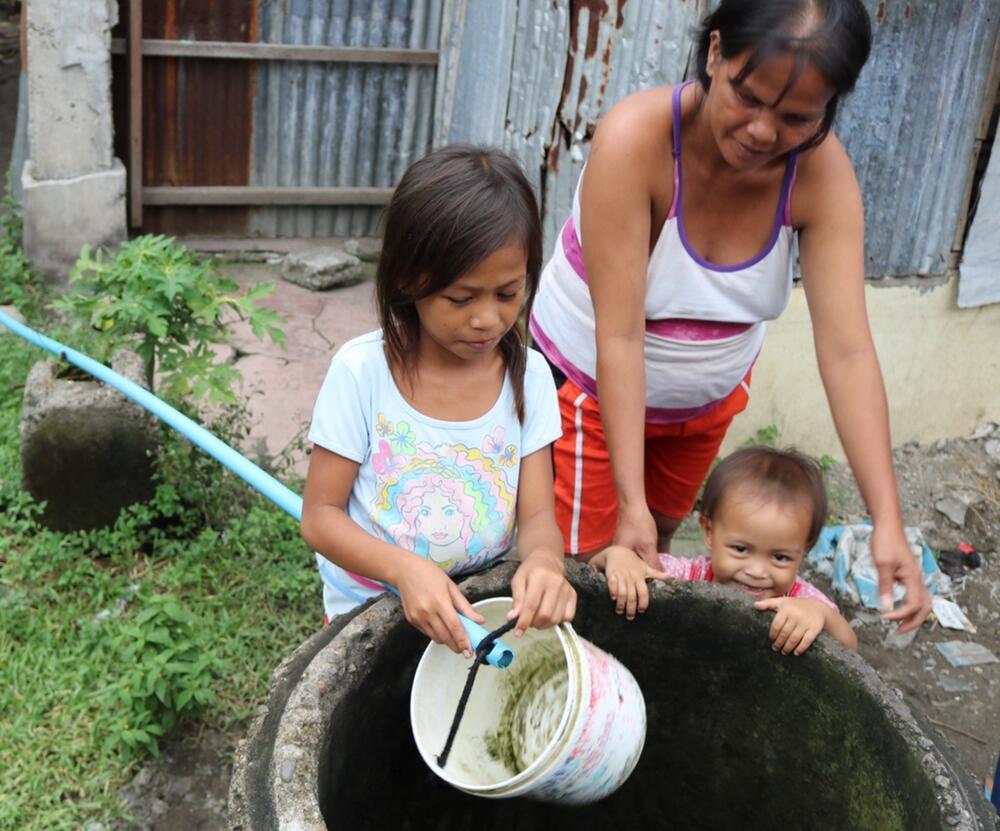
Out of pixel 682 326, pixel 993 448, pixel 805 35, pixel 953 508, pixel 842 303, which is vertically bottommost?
pixel 953 508

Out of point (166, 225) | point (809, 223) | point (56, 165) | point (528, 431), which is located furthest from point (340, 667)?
point (166, 225)

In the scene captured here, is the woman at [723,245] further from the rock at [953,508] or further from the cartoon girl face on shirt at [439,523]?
the rock at [953,508]

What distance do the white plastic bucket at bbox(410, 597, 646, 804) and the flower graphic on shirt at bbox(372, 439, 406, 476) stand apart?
0.28 metres

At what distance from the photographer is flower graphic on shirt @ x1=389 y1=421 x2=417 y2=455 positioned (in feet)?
6.67

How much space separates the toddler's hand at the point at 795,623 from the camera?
204 cm

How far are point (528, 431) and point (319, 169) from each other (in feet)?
14.0

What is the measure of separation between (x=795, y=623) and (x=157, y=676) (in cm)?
161

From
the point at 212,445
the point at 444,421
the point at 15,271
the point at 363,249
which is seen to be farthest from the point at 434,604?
the point at 363,249

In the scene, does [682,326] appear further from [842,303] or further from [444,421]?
[444,421]

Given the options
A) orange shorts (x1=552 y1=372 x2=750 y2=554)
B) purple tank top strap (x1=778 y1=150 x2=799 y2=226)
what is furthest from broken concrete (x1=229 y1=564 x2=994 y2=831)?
purple tank top strap (x1=778 y1=150 x2=799 y2=226)

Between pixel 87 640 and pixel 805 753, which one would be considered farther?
pixel 87 640

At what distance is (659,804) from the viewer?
97.1 inches

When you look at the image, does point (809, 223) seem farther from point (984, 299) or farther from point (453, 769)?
point (984, 299)

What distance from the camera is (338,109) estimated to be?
19.6 ft
